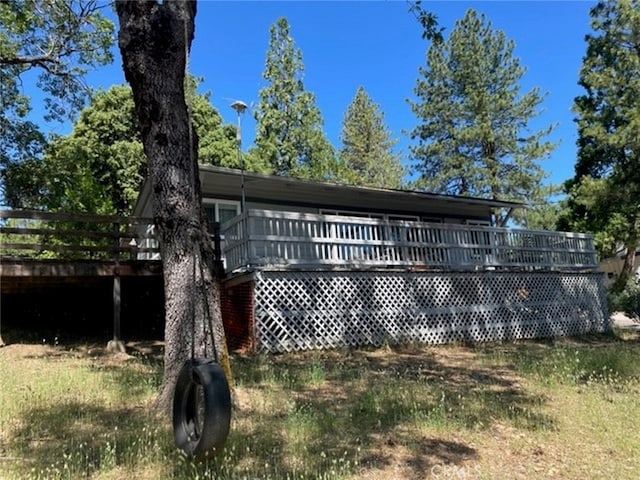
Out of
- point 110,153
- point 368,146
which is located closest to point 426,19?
point 110,153

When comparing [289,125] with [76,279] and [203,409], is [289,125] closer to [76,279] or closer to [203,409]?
[76,279]

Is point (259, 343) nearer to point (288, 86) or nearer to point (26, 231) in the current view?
point (26, 231)

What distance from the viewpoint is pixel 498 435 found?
13.9 feet

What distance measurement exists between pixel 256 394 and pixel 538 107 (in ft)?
90.1

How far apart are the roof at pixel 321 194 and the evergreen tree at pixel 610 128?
4253 mm

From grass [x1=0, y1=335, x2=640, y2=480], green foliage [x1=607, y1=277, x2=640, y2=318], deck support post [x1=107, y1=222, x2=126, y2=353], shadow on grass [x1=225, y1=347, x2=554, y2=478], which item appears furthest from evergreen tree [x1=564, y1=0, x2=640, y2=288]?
deck support post [x1=107, y1=222, x2=126, y2=353]

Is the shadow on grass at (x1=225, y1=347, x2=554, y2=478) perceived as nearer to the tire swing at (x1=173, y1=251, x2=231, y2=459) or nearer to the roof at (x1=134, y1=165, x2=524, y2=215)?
the tire swing at (x1=173, y1=251, x2=231, y2=459)

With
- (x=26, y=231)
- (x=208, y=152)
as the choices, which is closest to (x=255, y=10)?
(x=26, y=231)

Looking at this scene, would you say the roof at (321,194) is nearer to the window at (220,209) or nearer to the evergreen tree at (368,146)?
the window at (220,209)

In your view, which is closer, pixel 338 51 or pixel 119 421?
pixel 119 421

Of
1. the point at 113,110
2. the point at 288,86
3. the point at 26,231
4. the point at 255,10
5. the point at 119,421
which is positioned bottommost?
the point at 119,421

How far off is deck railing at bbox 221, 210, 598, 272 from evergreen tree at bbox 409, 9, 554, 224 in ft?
48.9

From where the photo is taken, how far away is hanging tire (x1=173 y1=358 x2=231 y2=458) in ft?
10.3

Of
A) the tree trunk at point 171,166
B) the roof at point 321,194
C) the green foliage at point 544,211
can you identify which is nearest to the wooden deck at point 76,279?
the roof at point 321,194
